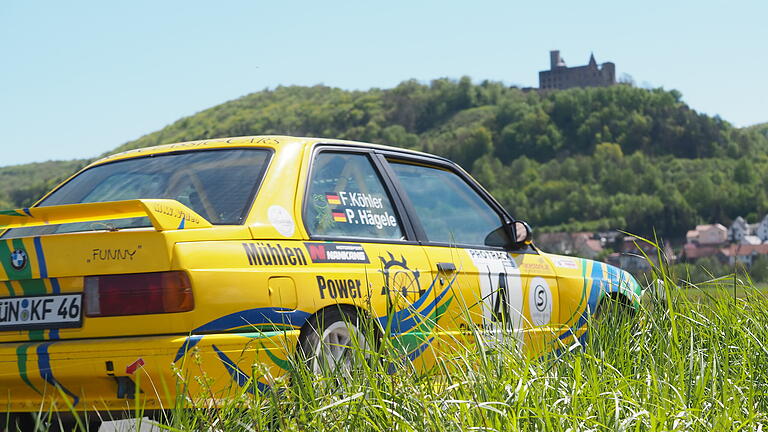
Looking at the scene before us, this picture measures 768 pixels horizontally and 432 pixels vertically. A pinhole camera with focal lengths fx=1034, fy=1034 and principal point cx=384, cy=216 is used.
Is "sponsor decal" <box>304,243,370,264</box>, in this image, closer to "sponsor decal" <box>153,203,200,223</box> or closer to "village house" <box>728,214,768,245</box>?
"sponsor decal" <box>153,203,200,223</box>

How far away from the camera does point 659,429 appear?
3020mm

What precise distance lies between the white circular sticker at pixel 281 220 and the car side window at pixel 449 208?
41.7 inches

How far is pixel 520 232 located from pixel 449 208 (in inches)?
19.0

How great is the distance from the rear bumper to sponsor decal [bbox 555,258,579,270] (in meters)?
2.68

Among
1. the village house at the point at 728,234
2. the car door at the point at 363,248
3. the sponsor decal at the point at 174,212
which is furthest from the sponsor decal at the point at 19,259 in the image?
the village house at the point at 728,234

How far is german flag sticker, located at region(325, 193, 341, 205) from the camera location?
4681 millimetres

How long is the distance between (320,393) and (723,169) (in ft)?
569

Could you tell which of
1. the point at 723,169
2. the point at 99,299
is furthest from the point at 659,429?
the point at 723,169

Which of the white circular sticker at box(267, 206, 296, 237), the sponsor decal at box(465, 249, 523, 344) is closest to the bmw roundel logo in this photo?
the white circular sticker at box(267, 206, 296, 237)

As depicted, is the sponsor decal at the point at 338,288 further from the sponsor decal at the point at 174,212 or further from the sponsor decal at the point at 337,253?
the sponsor decal at the point at 174,212

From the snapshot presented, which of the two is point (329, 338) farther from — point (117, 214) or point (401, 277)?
point (117, 214)

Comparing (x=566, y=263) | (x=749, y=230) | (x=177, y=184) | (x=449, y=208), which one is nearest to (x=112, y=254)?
(x=177, y=184)

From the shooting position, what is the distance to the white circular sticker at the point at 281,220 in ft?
13.9

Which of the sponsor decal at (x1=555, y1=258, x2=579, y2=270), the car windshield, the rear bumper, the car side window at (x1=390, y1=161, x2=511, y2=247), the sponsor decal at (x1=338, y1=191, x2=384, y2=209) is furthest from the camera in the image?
the sponsor decal at (x1=555, y1=258, x2=579, y2=270)
